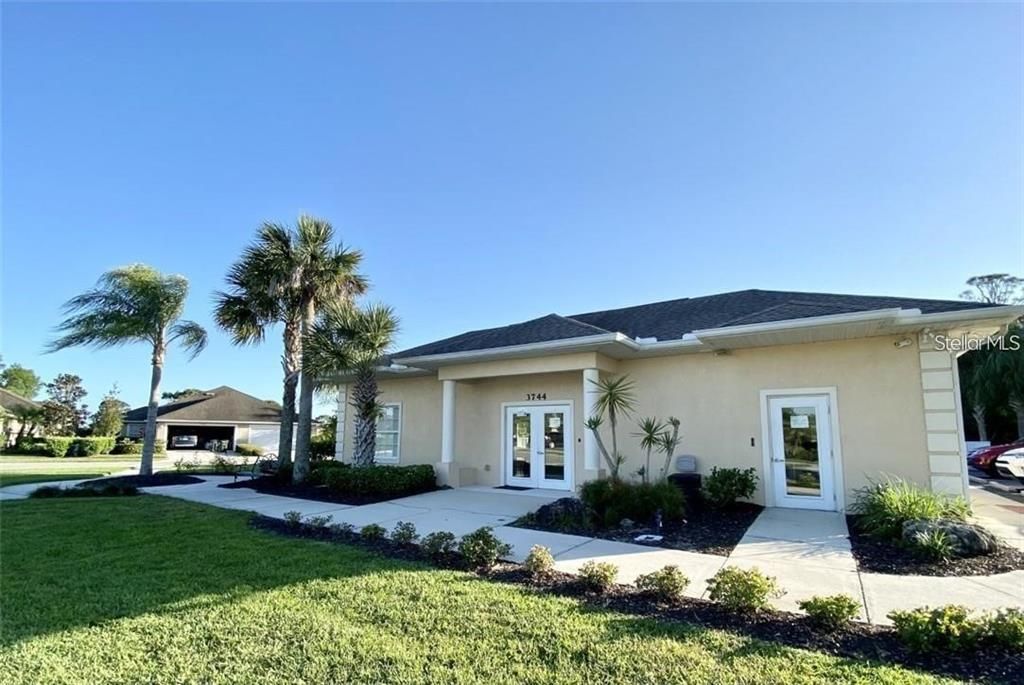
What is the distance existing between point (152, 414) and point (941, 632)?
2187 centimetres

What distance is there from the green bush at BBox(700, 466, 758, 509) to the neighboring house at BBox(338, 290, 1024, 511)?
64cm

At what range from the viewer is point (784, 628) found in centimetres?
435

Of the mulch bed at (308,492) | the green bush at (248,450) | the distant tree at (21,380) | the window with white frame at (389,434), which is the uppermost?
the distant tree at (21,380)

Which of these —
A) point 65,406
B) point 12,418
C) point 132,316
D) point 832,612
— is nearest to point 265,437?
point 65,406

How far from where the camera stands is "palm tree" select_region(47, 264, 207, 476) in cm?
1809

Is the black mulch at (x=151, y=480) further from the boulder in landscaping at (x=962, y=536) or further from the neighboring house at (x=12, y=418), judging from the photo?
the neighboring house at (x=12, y=418)

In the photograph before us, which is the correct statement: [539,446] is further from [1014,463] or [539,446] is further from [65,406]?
[65,406]

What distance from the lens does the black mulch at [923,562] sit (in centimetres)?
602

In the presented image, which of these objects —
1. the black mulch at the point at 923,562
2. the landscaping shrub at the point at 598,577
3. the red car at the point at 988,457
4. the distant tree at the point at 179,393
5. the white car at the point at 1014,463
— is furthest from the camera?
the distant tree at the point at 179,393

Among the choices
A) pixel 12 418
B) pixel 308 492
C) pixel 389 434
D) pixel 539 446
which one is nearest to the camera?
pixel 308 492

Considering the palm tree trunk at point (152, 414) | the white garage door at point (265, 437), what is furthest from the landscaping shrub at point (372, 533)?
the white garage door at point (265, 437)

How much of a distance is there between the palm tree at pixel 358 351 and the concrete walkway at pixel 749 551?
2.93 meters

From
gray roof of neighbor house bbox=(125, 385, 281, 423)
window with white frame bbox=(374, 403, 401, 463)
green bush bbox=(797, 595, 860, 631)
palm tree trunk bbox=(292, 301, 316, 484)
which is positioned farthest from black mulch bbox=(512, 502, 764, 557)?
gray roof of neighbor house bbox=(125, 385, 281, 423)

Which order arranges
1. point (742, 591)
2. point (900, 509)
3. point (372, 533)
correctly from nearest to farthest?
1. point (742, 591)
2. point (900, 509)
3. point (372, 533)
